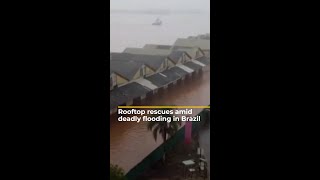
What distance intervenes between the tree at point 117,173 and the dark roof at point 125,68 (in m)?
0.60

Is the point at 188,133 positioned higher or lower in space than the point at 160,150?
higher

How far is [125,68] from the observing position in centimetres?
335

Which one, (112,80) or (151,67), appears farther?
(151,67)

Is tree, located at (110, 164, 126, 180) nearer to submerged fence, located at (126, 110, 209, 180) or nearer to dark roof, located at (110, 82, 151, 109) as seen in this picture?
submerged fence, located at (126, 110, 209, 180)

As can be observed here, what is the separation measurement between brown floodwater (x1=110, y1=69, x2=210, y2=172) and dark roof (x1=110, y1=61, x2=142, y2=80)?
219 mm

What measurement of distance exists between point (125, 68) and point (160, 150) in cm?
60

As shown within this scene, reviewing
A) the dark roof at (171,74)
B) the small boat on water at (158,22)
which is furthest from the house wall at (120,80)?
the small boat on water at (158,22)

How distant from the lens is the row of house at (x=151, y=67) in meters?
3.32

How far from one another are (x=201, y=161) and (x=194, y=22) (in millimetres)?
918

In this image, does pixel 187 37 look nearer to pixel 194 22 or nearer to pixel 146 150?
pixel 194 22

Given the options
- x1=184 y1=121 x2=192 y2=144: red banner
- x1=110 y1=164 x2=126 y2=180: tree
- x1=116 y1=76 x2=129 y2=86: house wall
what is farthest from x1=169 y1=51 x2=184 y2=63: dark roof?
x1=110 y1=164 x2=126 y2=180: tree

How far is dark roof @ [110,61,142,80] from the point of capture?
3322 millimetres

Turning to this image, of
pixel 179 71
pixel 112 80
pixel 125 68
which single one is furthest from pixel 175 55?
pixel 112 80

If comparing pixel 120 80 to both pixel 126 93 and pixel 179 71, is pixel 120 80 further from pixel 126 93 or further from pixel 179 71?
pixel 179 71
